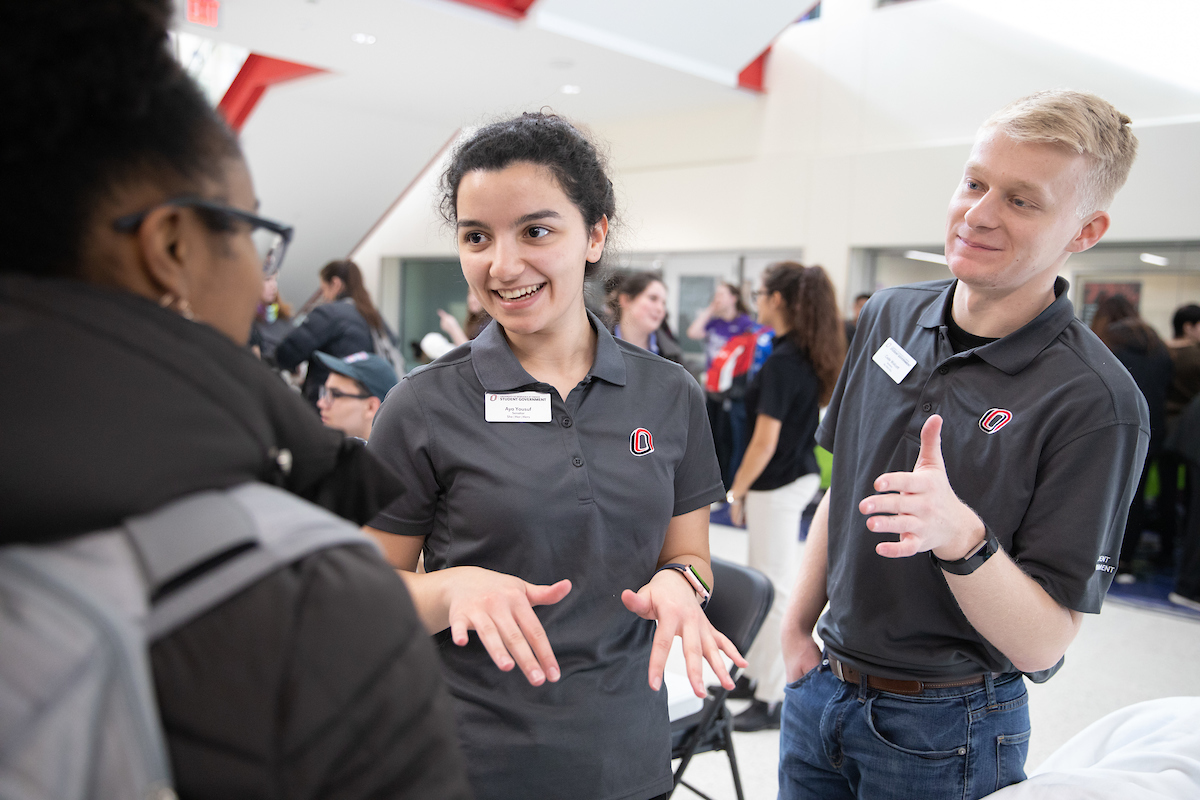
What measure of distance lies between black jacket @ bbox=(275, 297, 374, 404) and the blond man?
3.59 m

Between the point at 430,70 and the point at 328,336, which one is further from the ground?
the point at 430,70

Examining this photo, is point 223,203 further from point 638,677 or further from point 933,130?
point 933,130

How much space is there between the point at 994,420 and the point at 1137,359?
4778 millimetres

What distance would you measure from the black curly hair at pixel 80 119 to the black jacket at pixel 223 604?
0.05m

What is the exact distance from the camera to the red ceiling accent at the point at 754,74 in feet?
25.8

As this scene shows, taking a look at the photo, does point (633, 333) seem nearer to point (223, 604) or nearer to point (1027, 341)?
point (1027, 341)

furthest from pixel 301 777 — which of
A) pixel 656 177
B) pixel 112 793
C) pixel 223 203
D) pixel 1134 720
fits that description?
pixel 656 177

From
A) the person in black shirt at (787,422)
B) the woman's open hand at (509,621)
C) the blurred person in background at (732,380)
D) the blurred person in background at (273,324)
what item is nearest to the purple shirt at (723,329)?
the blurred person in background at (732,380)

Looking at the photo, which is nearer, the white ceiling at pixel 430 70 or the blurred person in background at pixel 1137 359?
the blurred person in background at pixel 1137 359

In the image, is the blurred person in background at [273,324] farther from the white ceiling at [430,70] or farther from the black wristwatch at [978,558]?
the black wristwatch at [978,558]

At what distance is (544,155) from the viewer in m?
1.34

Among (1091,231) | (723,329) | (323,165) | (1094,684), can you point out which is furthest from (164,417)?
(323,165)

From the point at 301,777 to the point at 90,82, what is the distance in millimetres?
477

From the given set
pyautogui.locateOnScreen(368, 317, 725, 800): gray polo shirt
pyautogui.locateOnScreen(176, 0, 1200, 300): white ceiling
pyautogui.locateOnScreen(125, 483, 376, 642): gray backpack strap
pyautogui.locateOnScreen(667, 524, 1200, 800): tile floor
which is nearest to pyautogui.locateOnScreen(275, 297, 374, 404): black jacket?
pyautogui.locateOnScreen(176, 0, 1200, 300): white ceiling
